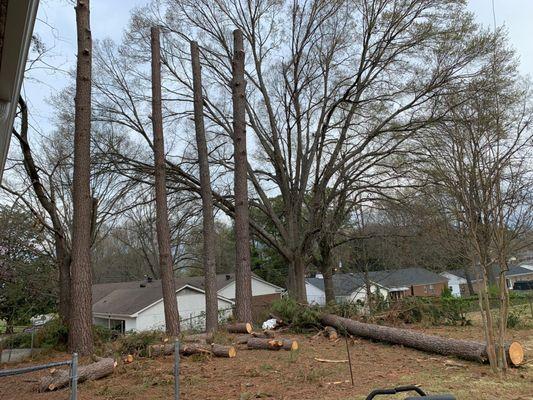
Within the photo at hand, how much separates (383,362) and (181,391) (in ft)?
12.5

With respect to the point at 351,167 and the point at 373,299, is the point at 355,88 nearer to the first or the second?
the point at 351,167

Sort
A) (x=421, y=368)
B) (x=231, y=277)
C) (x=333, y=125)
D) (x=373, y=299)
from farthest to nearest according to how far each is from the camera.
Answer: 1. (x=231, y=277)
2. (x=333, y=125)
3. (x=373, y=299)
4. (x=421, y=368)

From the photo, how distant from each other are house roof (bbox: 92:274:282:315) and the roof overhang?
2489 centimetres

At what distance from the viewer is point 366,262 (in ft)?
81.0

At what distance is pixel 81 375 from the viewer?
707 cm

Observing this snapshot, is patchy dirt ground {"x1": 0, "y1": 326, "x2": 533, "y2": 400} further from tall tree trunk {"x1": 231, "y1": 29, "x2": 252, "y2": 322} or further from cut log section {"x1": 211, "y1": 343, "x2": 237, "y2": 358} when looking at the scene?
tall tree trunk {"x1": 231, "y1": 29, "x2": 252, "y2": 322}

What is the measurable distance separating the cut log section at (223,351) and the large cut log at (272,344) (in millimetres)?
803

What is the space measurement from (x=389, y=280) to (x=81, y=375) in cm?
3448

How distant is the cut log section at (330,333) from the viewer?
1104 centimetres

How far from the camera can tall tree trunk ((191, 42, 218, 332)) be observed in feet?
41.9

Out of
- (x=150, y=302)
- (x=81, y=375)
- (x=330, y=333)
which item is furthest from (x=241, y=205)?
(x=150, y=302)

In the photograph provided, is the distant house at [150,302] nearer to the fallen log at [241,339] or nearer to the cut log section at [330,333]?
the cut log section at [330,333]

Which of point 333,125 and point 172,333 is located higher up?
point 333,125

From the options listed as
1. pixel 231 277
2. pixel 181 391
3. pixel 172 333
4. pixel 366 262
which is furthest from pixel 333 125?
pixel 231 277
